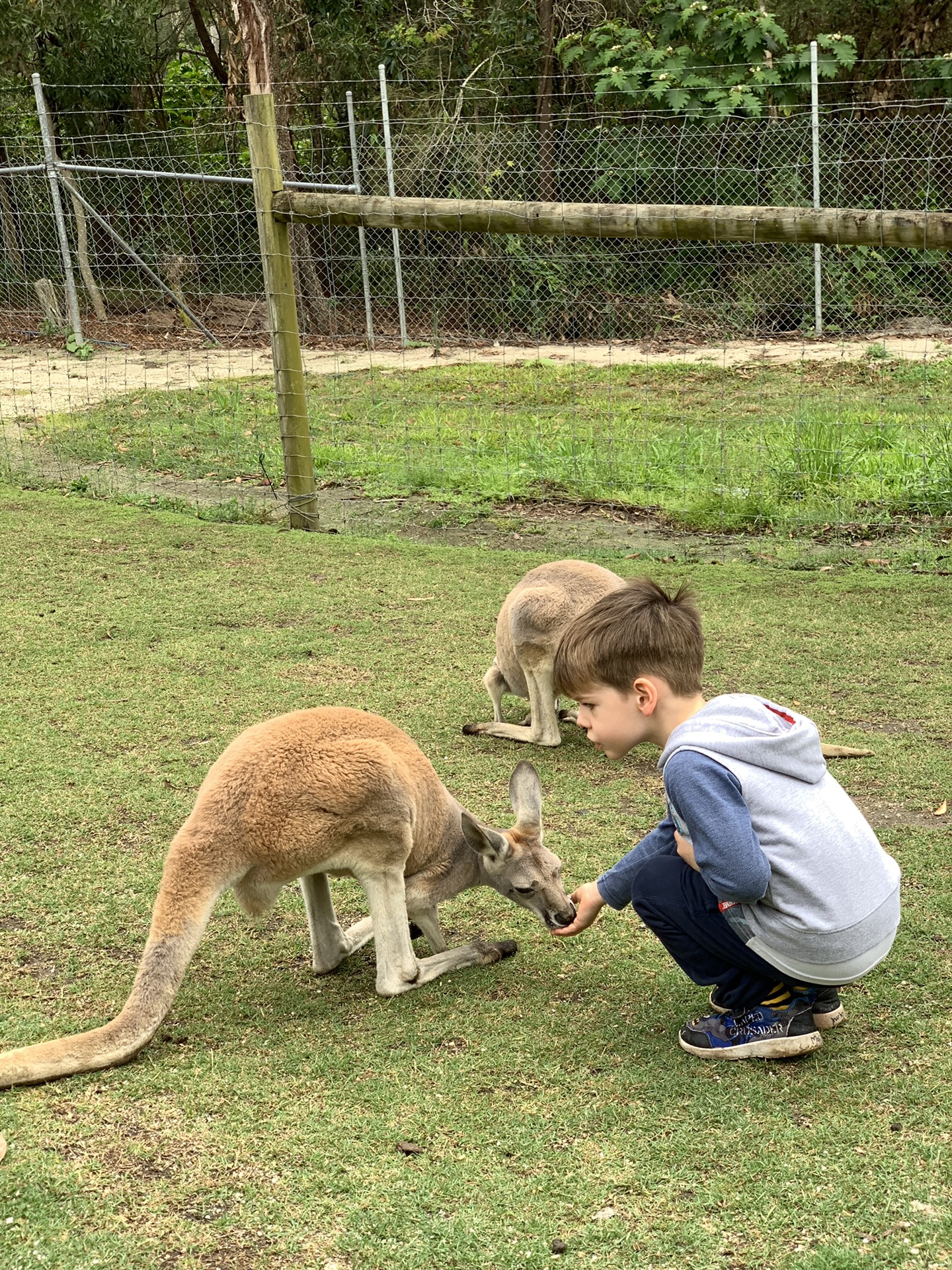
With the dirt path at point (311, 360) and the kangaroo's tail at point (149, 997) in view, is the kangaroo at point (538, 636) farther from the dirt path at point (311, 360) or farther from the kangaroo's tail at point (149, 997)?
the dirt path at point (311, 360)

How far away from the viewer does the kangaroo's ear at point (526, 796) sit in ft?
9.00

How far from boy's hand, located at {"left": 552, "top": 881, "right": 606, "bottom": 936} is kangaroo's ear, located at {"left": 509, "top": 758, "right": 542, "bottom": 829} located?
0.96 ft

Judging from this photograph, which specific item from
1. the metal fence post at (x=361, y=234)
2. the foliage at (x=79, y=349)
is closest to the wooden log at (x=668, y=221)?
the metal fence post at (x=361, y=234)

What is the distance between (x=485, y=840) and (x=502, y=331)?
941 cm

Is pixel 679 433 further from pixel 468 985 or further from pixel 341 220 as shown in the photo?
pixel 468 985

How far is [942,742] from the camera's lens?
3.62 m

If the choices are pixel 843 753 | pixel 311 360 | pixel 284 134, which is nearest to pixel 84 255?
pixel 311 360

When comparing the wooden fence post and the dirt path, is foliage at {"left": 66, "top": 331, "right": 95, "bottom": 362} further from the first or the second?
the wooden fence post

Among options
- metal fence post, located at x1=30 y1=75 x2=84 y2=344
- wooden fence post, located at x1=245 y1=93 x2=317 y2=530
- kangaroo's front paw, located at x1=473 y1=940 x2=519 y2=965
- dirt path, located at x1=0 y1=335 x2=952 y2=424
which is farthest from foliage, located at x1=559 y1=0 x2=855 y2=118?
kangaroo's front paw, located at x1=473 y1=940 x2=519 y2=965

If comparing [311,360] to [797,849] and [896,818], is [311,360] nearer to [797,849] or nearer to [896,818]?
[896,818]

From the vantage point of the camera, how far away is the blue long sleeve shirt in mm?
1974

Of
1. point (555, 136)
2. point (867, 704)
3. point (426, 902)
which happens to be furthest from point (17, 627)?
point (555, 136)

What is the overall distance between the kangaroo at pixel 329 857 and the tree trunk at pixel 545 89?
9345 mm

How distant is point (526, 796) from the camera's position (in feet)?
9.03
